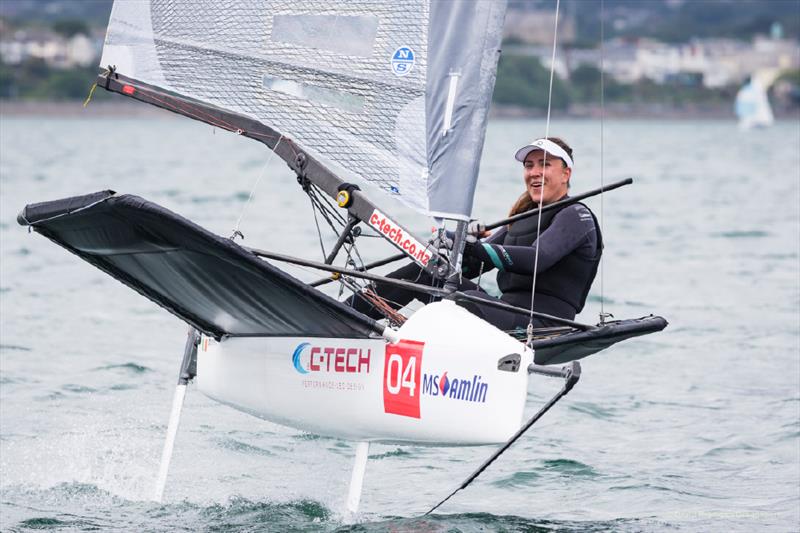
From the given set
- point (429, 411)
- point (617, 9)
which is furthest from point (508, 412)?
point (617, 9)

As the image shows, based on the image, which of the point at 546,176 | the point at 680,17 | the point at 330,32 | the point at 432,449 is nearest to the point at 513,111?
the point at 432,449

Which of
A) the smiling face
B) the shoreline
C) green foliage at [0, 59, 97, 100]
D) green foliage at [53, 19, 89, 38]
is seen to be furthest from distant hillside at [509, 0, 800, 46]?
the smiling face

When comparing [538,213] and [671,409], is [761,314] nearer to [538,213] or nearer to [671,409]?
[671,409]

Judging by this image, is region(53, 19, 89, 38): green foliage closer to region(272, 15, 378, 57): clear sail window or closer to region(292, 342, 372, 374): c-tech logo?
region(272, 15, 378, 57): clear sail window

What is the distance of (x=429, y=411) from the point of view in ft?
15.5

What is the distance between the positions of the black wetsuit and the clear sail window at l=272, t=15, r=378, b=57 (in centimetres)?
88

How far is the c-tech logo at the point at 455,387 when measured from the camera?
184 inches

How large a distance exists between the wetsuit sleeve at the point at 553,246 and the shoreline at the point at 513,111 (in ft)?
220

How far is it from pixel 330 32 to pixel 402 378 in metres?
1.40

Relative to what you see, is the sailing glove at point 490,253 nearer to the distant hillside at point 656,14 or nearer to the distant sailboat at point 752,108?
the distant sailboat at point 752,108

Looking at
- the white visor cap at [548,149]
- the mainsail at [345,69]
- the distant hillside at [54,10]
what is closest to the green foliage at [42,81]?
the distant hillside at [54,10]

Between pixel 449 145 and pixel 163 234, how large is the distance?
1071mm

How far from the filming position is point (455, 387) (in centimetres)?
469

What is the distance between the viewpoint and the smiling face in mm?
5395
